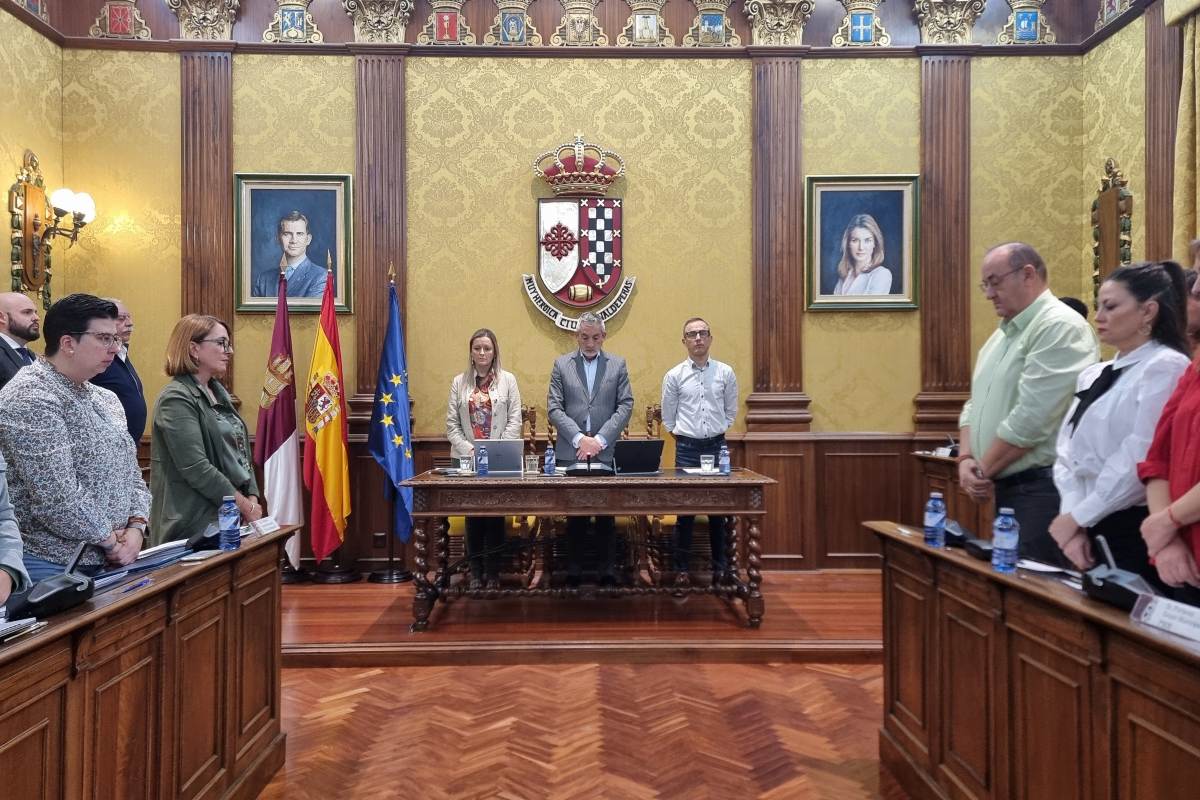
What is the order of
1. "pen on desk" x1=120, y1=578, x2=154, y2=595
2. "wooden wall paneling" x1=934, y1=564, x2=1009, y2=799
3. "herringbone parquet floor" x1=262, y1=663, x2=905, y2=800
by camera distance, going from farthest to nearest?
"herringbone parquet floor" x1=262, y1=663, x2=905, y2=800
"wooden wall paneling" x1=934, y1=564, x2=1009, y2=799
"pen on desk" x1=120, y1=578, x2=154, y2=595

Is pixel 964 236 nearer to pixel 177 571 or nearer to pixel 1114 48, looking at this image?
pixel 1114 48

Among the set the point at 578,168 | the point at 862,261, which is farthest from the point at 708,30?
the point at 862,261

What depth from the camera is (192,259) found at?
19.5 ft

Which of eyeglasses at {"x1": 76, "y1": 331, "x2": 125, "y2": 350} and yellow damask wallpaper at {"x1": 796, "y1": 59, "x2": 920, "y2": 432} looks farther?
yellow damask wallpaper at {"x1": 796, "y1": 59, "x2": 920, "y2": 432}

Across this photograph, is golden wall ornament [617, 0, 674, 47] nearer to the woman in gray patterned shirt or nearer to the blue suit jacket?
the blue suit jacket

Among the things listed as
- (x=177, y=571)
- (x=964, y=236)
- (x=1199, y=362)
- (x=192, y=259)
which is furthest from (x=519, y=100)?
(x=1199, y=362)

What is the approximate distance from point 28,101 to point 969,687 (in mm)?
6516

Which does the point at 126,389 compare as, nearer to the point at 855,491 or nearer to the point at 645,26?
the point at 645,26

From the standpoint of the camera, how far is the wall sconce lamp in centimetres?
525

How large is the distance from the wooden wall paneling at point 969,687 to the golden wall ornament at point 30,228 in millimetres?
5708

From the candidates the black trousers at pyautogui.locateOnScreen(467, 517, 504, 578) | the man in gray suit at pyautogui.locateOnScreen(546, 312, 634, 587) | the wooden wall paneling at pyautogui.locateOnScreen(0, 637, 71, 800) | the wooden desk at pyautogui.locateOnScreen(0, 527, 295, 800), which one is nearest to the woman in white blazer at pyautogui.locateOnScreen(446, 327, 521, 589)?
the black trousers at pyautogui.locateOnScreen(467, 517, 504, 578)

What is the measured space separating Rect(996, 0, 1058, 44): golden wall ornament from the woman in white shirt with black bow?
4.83 meters

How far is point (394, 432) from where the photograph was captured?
5.58 meters

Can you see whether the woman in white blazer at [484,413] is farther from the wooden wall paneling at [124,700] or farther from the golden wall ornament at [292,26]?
the wooden wall paneling at [124,700]
